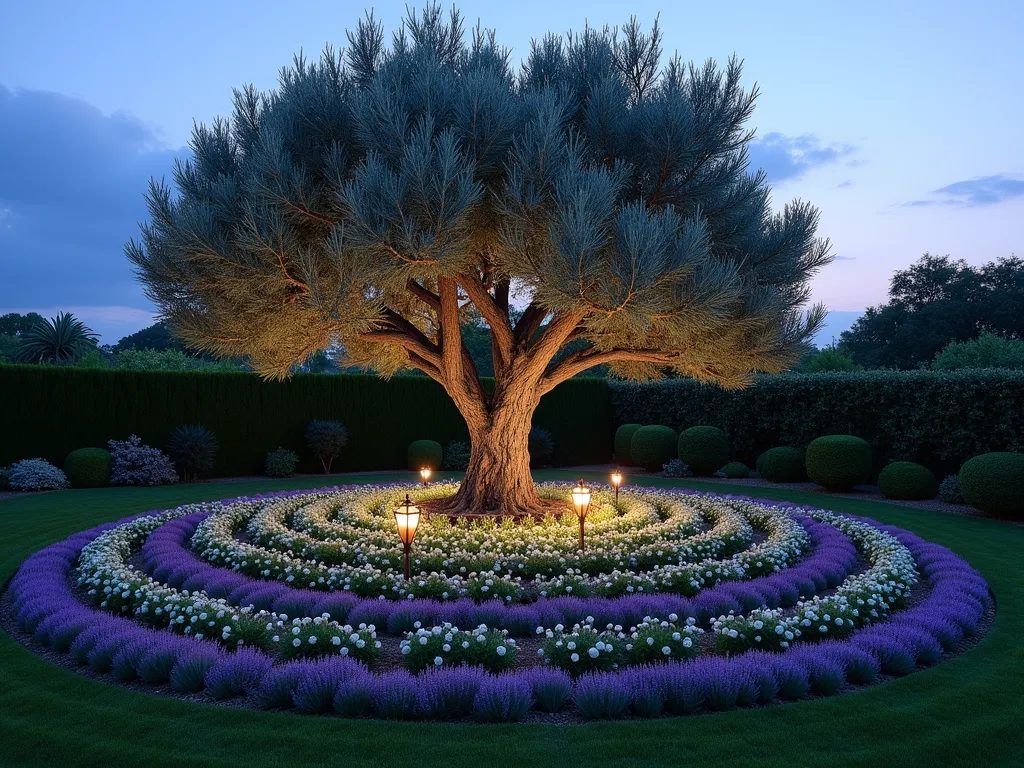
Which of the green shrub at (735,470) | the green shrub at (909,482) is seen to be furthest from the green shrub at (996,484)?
the green shrub at (735,470)

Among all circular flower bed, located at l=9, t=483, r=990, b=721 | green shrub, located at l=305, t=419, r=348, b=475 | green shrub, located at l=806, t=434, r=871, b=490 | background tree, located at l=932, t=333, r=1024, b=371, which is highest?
background tree, located at l=932, t=333, r=1024, b=371

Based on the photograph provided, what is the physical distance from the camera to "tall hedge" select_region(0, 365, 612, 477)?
15.2 m

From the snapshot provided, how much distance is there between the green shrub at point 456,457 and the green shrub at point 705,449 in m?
6.12

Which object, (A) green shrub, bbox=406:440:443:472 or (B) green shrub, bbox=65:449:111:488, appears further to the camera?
(A) green shrub, bbox=406:440:443:472

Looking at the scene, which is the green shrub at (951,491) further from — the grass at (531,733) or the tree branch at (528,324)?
the grass at (531,733)

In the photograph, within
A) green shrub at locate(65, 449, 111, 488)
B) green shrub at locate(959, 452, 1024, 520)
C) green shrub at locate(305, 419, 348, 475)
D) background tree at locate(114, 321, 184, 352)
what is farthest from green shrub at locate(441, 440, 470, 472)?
background tree at locate(114, 321, 184, 352)

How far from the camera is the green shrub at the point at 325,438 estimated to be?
18.2 m

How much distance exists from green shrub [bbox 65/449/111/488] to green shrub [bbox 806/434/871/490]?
613 inches

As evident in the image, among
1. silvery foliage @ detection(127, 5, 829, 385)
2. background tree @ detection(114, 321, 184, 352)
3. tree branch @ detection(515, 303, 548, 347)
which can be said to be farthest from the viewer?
background tree @ detection(114, 321, 184, 352)

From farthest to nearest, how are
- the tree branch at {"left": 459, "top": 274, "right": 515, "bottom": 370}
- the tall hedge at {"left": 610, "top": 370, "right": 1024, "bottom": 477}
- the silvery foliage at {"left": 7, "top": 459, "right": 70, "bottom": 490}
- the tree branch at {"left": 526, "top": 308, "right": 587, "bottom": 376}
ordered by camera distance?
the silvery foliage at {"left": 7, "top": 459, "right": 70, "bottom": 490}
the tall hedge at {"left": 610, "top": 370, "right": 1024, "bottom": 477}
the tree branch at {"left": 459, "top": 274, "right": 515, "bottom": 370}
the tree branch at {"left": 526, "top": 308, "right": 587, "bottom": 376}

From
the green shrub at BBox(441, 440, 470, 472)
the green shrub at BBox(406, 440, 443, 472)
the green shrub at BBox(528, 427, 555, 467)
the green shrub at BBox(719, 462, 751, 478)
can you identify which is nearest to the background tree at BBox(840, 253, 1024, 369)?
the green shrub at BBox(719, 462, 751, 478)

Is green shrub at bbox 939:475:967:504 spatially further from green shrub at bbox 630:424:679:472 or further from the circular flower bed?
green shrub at bbox 630:424:679:472

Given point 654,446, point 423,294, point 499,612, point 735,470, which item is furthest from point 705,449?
point 499,612

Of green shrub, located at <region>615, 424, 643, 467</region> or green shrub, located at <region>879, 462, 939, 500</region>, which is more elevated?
green shrub, located at <region>615, 424, 643, 467</region>
